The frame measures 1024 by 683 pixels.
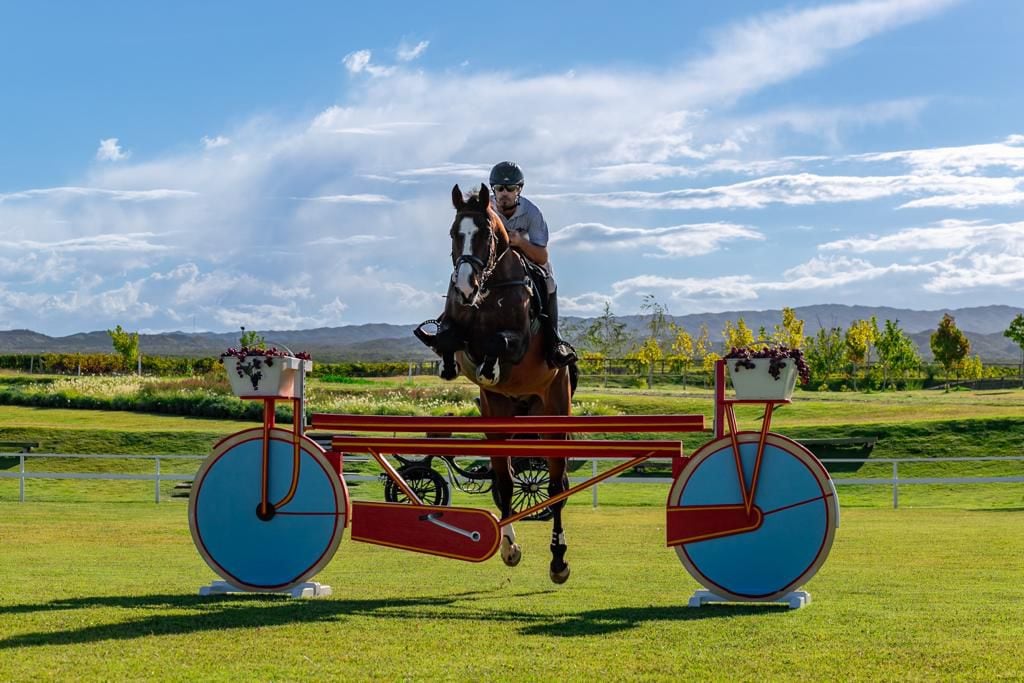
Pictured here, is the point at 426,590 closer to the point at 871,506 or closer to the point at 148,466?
the point at 871,506

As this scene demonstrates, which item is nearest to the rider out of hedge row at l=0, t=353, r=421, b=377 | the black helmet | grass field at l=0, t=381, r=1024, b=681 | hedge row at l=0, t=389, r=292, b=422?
the black helmet

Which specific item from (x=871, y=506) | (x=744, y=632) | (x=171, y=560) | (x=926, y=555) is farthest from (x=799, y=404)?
(x=744, y=632)

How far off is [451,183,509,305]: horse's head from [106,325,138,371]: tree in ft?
178

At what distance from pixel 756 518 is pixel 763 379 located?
0.92m

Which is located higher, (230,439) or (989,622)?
(230,439)

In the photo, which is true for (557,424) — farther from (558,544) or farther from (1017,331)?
(1017,331)

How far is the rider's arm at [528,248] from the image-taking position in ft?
28.6

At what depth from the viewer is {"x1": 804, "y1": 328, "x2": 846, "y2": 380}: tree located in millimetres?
60906

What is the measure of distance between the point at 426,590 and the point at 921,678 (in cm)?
427

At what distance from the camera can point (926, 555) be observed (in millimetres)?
11773

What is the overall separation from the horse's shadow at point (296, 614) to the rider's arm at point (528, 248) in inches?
98.2

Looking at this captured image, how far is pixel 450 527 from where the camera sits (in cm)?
796

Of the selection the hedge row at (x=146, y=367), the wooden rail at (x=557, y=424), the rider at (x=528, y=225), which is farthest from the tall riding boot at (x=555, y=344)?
the hedge row at (x=146, y=367)

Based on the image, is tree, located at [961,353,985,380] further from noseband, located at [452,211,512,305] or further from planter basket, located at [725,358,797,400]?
noseband, located at [452,211,512,305]
